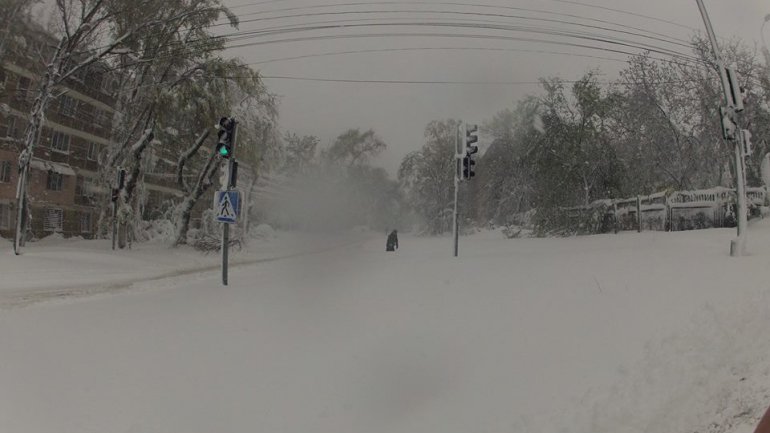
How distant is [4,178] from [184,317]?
2195 centimetres

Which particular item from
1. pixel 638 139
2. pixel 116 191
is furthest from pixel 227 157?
pixel 638 139

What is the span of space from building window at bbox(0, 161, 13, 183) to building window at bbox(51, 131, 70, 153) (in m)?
2.94

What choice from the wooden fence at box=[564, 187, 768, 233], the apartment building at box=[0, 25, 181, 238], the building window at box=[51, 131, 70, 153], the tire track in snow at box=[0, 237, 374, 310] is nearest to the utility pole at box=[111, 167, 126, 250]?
the apartment building at box=[0, 25, 181, 238]

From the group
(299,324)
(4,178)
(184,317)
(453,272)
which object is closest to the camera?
(299,324)

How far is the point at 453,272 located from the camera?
7875 mm

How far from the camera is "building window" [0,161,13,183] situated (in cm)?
2181

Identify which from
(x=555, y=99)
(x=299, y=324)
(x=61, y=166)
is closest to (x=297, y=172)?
(x=299, y=324)

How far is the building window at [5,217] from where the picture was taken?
22.1m

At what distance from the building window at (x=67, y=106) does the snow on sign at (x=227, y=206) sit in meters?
20.9

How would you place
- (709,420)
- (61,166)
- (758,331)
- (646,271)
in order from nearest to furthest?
(709,420), (758,331), (646,271), (61,166)

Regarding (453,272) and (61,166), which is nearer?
(453,272)

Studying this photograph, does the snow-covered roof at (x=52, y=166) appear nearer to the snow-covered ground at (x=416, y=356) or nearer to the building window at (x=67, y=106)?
the building window at (x=67, y=106)

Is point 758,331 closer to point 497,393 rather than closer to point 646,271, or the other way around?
point 497,393

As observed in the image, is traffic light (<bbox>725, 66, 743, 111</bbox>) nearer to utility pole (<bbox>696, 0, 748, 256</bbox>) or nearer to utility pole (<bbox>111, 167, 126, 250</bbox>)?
utility pole (<bbox>696, 0, 748, 256</bbox>)
